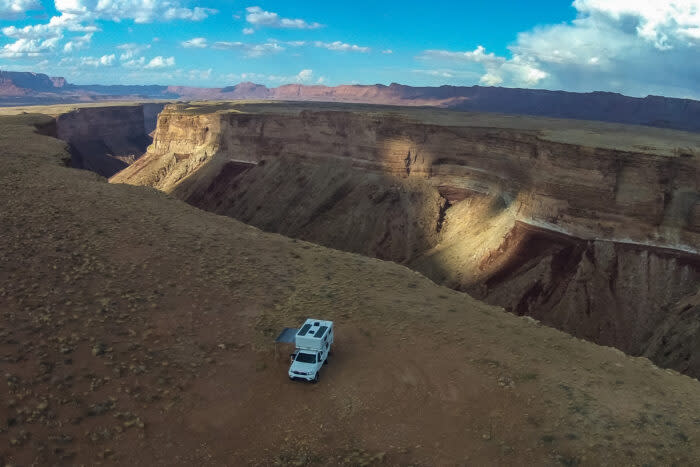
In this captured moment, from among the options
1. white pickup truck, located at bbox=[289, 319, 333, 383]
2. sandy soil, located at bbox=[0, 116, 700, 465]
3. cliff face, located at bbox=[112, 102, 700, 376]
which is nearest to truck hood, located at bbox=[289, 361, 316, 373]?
white pickup truck, located at bbox=[289, 319, 333, 383]

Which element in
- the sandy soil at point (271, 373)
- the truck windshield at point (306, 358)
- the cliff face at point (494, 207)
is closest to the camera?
the sandy soil at point (271, 373)

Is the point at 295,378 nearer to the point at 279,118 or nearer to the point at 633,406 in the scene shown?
the point at 633,406

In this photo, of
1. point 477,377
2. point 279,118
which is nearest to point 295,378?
point 477,377

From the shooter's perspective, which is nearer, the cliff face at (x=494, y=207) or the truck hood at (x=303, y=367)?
the truck hood at (x=303, y=367)

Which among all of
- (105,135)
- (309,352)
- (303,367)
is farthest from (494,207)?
(105,135)

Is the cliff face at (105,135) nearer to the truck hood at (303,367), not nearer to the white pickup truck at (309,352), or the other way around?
the white pickup truck at (309,352)

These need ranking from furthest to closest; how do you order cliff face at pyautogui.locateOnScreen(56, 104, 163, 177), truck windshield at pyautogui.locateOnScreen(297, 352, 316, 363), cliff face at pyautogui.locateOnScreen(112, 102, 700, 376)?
cliff face at pyautogui.locateOnScreen(56, 104, 163, 177)
cliff face at pyautogui.locateOnScreen(112, 102, 700, 376)
truck windshield at pyautogui.locateOnScreen(297, 352, 316, 363)

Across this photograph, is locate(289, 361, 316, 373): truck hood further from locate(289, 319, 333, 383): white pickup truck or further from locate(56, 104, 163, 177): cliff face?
locate(56, 104, 163, 177): cliff face

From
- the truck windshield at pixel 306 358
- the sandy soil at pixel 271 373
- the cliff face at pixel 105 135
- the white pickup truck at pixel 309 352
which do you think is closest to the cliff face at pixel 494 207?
the sandy soil at pixel 271 373
